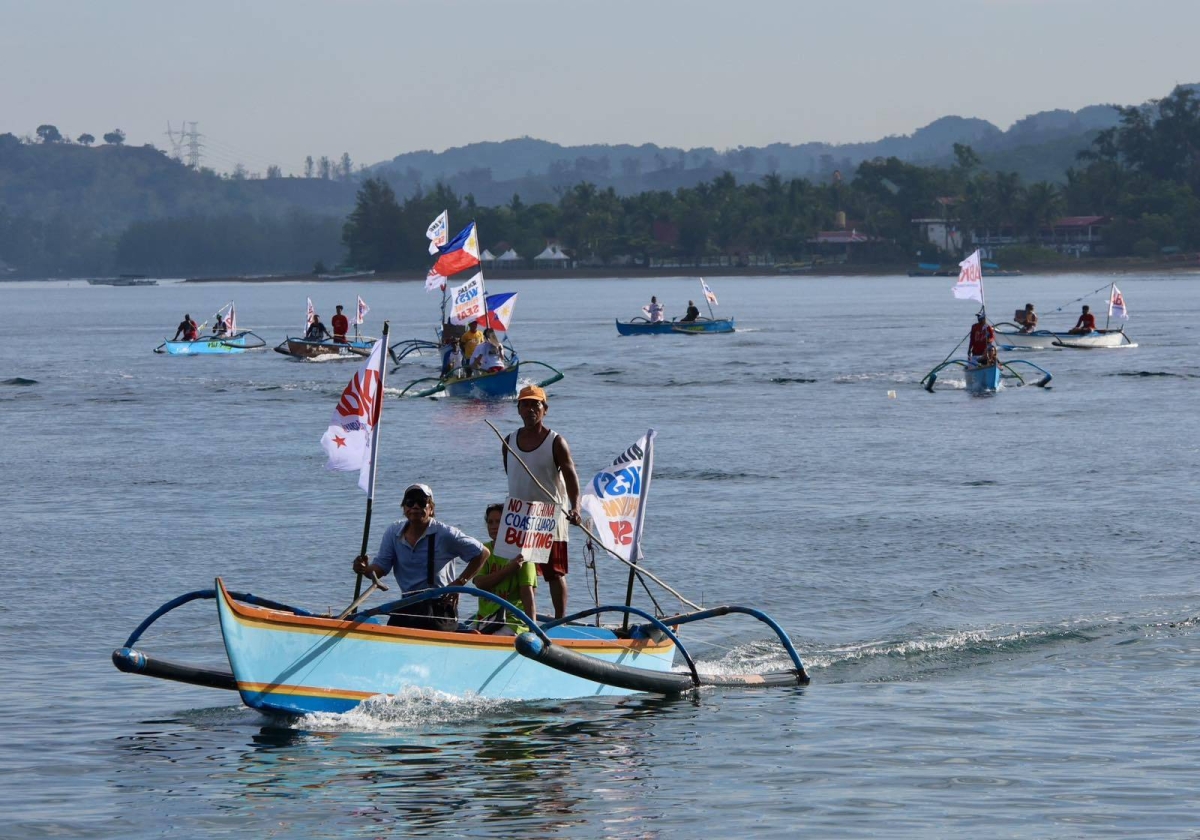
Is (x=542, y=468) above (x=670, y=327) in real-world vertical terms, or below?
above

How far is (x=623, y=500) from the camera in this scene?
15.7 metres

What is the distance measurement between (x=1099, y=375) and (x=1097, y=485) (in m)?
25.4

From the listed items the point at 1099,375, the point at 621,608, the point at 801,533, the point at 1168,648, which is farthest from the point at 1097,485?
the point at 1099,375

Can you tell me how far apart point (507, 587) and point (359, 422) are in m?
1.94

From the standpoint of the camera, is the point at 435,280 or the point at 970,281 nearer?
the point at 435,280

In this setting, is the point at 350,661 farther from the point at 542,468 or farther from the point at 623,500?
the point at 623,500

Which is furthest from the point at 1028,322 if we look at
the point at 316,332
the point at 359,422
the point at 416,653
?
the point at 416,653

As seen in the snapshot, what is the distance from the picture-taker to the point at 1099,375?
2157 inches

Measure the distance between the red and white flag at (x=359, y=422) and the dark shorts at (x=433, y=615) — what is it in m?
1.10

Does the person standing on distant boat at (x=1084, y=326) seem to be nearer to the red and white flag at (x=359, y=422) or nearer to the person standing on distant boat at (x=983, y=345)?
the person standing on distant boat at (x=983, y=345)

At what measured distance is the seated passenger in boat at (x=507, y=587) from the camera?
15.0m

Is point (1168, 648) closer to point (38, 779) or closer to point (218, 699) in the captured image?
point (218, 699)

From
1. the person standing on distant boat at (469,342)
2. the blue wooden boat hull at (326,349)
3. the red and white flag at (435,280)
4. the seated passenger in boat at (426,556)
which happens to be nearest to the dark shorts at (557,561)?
the seated passenger in boat at (426,556)

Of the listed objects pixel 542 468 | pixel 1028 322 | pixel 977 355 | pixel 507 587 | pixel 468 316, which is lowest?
pixel 507 587
